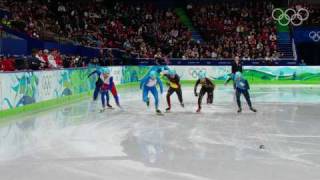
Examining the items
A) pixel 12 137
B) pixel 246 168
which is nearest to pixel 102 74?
pixel 12 137

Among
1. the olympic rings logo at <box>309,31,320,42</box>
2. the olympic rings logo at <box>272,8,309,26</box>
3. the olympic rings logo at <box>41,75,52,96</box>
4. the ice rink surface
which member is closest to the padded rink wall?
the olympic rings logo at <box>41,75,52,96</box>

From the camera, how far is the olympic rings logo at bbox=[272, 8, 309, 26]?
30666 millimetres

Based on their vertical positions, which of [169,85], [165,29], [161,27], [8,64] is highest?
[161,27]

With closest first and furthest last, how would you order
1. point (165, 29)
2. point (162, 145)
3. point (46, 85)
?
1. point (162, 145)
2. point (46, 85)
3. point (165, 29)

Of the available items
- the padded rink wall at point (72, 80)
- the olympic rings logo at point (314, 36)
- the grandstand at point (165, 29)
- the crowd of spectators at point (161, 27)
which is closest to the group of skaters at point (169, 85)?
the padded rink wall at point (72, 80)

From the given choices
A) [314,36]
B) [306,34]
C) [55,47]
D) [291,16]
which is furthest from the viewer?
[306,34]

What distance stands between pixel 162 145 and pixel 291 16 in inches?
Result: 932

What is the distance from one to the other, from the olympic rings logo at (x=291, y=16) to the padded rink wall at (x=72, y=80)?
3.16 metres

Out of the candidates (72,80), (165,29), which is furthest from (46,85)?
(165,29)

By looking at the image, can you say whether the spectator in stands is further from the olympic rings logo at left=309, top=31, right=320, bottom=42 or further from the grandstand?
the olympic rings logo at left=309, top=31, right=320, bottom=42

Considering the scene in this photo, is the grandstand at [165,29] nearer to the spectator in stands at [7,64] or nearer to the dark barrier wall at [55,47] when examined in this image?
the dark barrier wall at [55,47]

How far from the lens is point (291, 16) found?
3131cm

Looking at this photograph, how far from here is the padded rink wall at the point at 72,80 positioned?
13.9 m

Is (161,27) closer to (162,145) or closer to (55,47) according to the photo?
(55,47)
